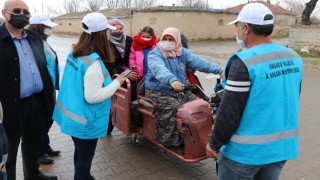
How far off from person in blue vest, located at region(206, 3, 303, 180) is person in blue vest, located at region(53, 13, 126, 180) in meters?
1.19

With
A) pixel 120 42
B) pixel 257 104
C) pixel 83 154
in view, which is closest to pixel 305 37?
pixel 120 42

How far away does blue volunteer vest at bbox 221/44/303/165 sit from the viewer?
211cm

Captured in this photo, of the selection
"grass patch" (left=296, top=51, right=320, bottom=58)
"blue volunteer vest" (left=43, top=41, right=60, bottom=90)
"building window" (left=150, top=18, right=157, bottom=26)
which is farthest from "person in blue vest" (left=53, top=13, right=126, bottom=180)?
"building window" (left=150, top=18, right=157, bottom=26)

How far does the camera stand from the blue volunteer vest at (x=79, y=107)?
2896mm

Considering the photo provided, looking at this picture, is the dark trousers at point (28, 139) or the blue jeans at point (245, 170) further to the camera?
the dark trousers at point (28, 139)

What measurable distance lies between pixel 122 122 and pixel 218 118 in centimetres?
244

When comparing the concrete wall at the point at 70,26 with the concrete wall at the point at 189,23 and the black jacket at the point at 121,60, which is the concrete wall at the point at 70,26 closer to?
the concrete wall at the point at 189,23

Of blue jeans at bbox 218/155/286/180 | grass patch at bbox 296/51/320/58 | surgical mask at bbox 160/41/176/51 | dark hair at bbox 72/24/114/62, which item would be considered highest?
dark hair at bbox 72/24/114/62

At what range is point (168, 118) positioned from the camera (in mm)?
3816

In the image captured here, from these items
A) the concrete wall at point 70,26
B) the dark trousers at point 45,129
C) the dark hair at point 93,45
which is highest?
the dark hair at point 93,45

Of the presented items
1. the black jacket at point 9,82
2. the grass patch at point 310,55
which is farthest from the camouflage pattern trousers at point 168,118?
the grass patch at point 310,55

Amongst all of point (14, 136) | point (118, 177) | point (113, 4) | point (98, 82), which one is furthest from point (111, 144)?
point (113, 4)

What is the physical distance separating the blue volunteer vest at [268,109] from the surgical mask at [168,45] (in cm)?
200

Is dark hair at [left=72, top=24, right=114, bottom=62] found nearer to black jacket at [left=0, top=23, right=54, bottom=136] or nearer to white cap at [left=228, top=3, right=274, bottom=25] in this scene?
black jacket at [left=0, top=23, right=54, bottom=136]
